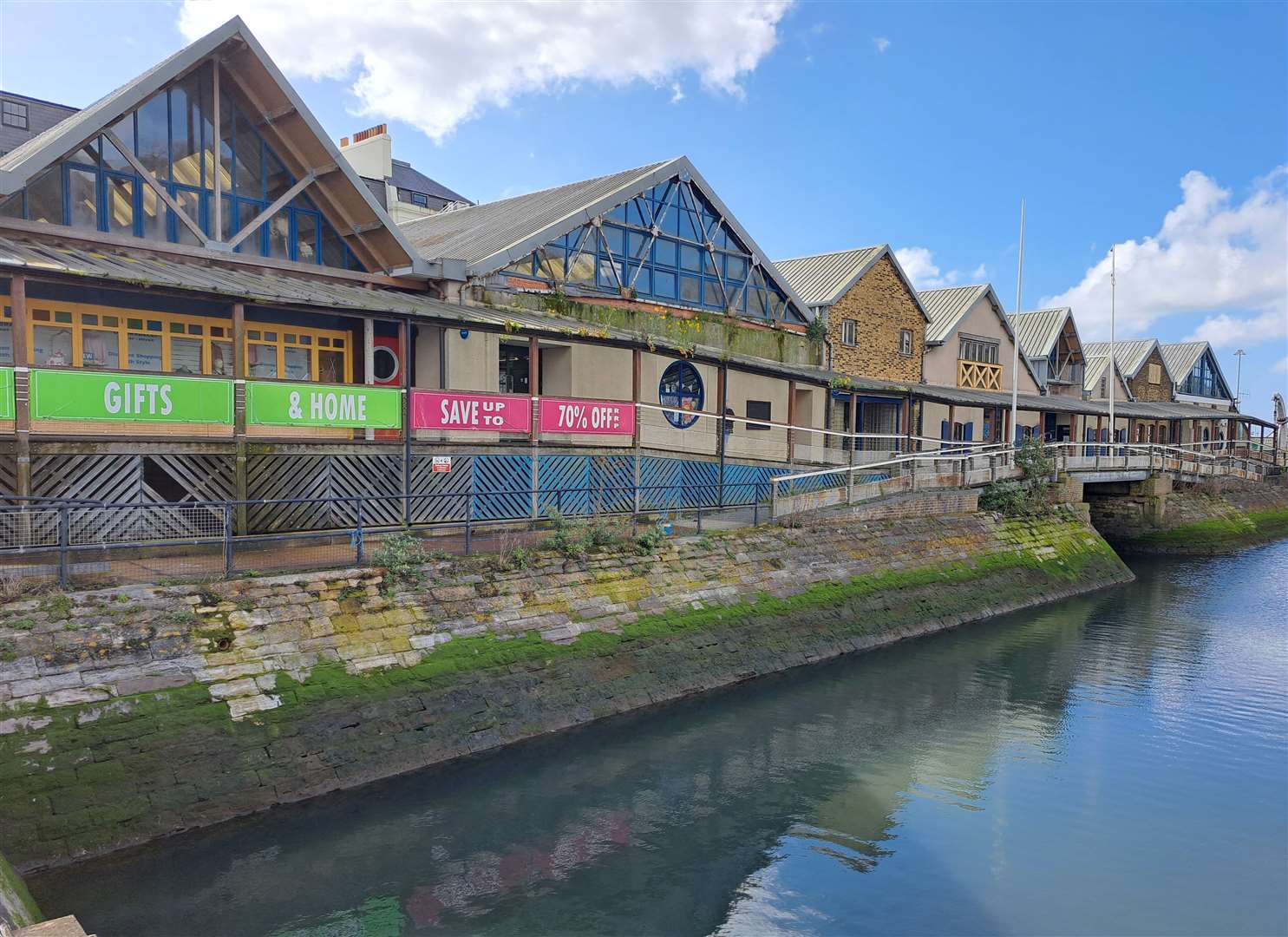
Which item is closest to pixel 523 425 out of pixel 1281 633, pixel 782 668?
pixel 782 668

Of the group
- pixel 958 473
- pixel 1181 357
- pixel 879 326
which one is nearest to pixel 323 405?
pixel 958 473

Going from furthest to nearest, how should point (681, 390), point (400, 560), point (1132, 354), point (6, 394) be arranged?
point (1132, 354)
point (681, 390)
point (400, 560)
point (6, 394)

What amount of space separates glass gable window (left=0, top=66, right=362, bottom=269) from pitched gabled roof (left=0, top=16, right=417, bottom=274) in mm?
374

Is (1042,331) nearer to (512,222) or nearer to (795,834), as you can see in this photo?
(512,222)

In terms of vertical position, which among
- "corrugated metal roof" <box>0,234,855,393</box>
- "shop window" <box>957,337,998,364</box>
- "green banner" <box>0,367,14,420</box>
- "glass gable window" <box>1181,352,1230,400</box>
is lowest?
"green banner" <box>0,367,14,420</box>

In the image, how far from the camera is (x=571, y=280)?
81.9 ft

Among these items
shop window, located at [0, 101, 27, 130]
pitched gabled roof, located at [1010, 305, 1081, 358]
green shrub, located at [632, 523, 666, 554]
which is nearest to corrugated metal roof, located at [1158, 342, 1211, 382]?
pitched gabled roof, located at [1010, 305, 1081, 358]

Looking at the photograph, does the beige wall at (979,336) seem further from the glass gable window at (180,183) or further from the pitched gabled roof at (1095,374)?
the glass gable window at (180,183)

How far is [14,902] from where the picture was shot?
7789 mm

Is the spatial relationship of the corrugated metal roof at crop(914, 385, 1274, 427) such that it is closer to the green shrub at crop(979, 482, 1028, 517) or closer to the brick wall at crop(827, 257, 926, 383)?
the brick wall at crop(827, 257, 926, 383)

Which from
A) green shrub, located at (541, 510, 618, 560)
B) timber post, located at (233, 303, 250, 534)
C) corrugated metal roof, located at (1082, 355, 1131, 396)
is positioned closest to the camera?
timber post, located at (233, 303, 250, 534)

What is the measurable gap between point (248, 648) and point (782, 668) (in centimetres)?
1013

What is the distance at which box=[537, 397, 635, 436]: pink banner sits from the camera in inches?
742

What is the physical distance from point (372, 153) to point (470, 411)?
24.3 m
